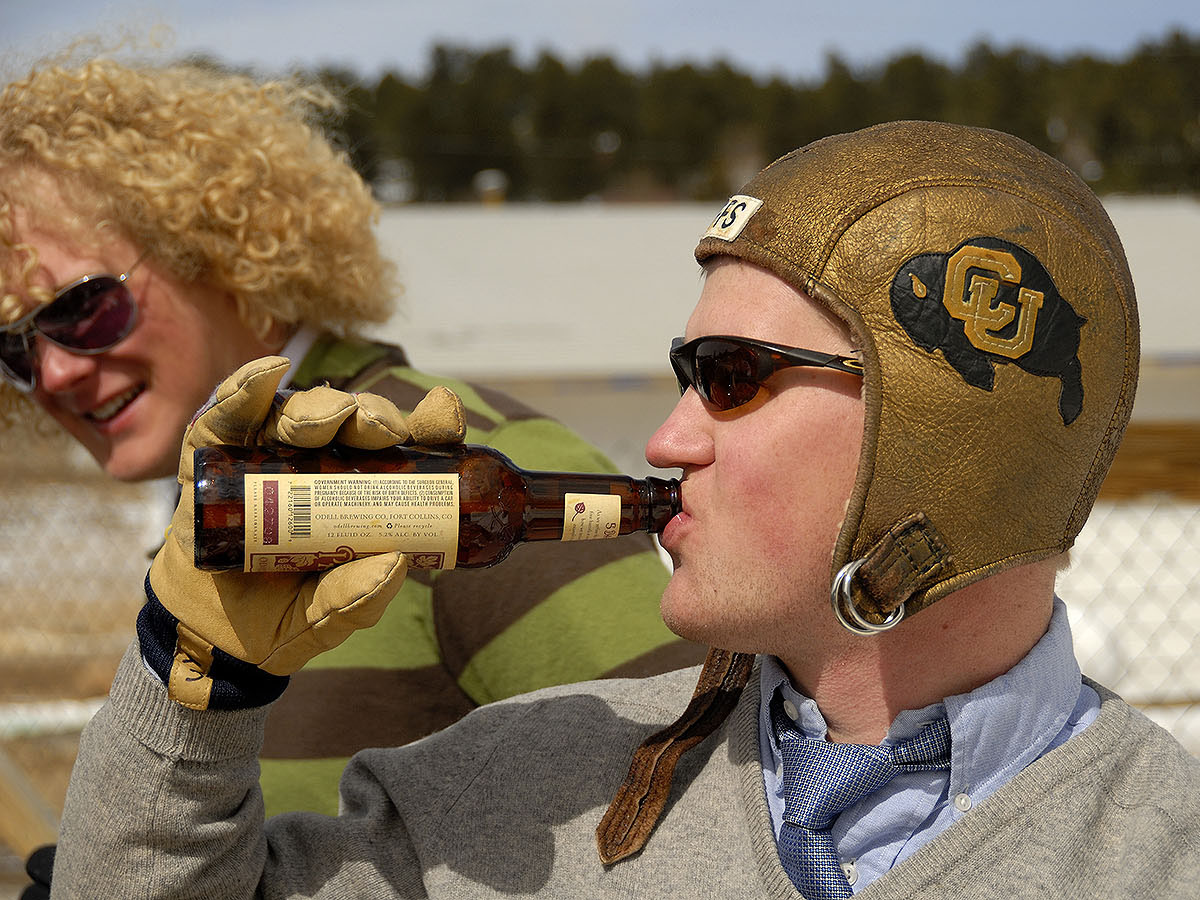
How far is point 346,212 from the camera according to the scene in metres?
3.30

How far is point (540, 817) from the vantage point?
6.57ft

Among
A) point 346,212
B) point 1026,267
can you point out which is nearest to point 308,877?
point 1026,267

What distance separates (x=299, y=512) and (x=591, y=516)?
19.5 inches

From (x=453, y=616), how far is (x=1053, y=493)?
122 centimetres

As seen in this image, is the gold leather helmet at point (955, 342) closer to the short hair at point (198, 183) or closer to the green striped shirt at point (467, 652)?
the green striped shirt at point (467, 652)

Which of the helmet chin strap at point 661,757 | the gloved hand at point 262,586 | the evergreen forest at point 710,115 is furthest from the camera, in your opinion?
the evergreen forest at point 710,115

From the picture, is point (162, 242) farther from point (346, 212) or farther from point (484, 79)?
point (484, 79)

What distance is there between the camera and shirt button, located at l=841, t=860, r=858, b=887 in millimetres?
1760

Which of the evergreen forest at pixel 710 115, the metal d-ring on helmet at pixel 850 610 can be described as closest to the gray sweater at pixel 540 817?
the metal d-ring on helmet at pixel 850 610

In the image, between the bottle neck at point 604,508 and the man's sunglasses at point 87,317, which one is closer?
the bottle neck at point 604,508

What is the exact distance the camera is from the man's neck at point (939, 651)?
6.03 ft

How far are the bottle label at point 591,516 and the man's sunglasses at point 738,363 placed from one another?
0.80 ft

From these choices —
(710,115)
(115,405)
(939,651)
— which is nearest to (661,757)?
(939,651)

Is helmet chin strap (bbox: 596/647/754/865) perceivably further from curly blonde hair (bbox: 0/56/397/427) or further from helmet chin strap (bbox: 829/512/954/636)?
curly blonde hair (bbox: 0/56/397/427)
